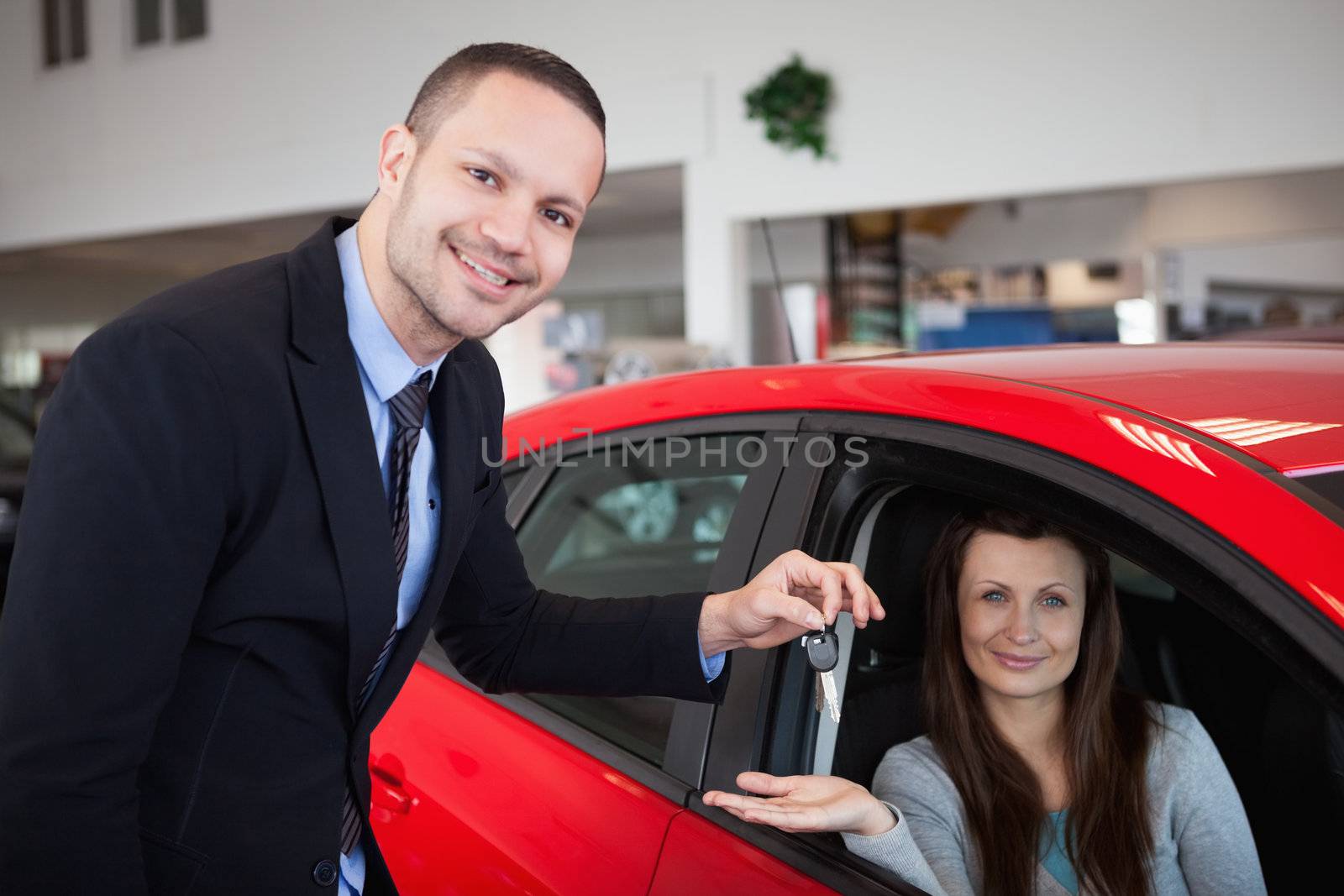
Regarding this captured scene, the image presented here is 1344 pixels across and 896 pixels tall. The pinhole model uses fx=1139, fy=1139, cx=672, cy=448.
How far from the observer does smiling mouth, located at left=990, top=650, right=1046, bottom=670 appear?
1465 mm

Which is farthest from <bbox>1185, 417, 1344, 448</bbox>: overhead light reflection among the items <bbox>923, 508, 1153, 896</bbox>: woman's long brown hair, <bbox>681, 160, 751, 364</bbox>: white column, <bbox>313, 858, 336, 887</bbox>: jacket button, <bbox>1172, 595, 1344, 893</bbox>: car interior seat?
<bbox>681, 160, 751, 364</bbox>: white column

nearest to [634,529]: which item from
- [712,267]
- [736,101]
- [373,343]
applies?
[373,343]

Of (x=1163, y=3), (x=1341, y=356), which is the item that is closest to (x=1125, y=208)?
(x=1163, y=3)

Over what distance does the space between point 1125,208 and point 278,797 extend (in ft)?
33.9

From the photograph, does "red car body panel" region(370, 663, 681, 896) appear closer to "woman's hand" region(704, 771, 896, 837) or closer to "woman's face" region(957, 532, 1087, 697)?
"woman's hand" region(704, 771, 896, 837)

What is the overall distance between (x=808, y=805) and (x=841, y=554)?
31 centimetres

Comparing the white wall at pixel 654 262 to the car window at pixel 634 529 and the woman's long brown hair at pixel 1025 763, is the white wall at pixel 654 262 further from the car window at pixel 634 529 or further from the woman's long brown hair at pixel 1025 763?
the woman's long brown hair at pixel 1025 763

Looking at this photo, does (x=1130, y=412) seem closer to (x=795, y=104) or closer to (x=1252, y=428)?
(x=1252, y=428)

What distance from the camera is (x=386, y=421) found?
1180mm

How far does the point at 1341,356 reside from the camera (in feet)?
4.69

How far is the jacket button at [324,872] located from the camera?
1.14 metres

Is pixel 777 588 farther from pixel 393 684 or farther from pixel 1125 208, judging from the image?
pixel 1125 208

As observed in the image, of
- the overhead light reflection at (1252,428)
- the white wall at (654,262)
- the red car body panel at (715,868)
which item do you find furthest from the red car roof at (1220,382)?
the white wall at (654,262)

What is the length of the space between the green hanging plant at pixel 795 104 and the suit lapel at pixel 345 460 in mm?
5665
